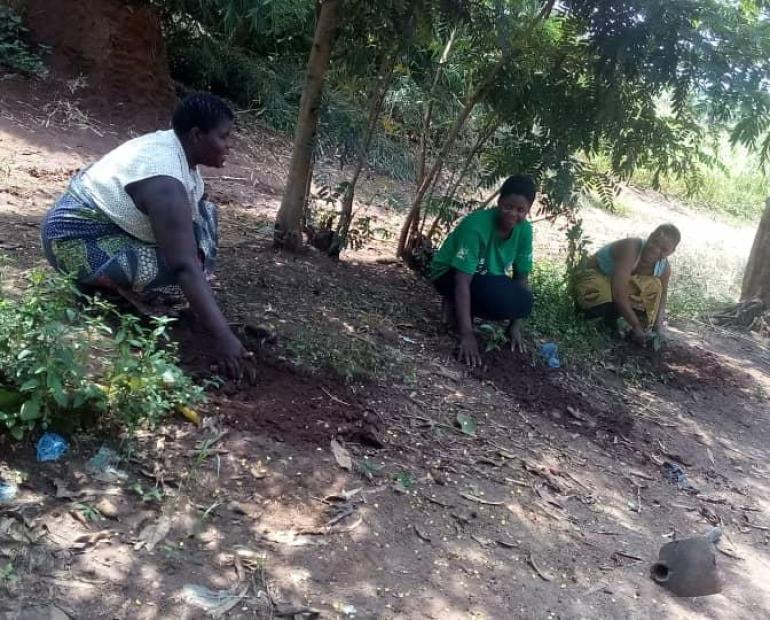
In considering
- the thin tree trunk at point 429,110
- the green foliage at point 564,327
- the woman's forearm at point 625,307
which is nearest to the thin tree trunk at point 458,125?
the thin tree trunk at point 429,110

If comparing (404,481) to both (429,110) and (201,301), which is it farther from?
(429,110)

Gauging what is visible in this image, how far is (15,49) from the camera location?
7301mm

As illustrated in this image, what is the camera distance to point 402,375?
3865 millimetres

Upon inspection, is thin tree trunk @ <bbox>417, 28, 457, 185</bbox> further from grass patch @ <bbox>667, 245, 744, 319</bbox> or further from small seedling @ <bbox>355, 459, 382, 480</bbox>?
grass patch @ <bbox>667, 245, 744, 319</bbox>

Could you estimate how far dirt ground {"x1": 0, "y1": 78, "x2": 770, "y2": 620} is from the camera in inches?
89.7

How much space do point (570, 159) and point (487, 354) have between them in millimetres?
1396

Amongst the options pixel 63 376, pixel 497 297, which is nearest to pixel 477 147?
pixel 497 297

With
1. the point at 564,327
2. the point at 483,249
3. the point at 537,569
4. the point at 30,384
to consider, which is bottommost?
the point at 537,569

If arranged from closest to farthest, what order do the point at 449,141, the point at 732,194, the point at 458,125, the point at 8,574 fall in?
the point at 8,574, the point at 458,125, the point at 449,141, the point at 732,194

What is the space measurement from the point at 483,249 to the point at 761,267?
4031mm

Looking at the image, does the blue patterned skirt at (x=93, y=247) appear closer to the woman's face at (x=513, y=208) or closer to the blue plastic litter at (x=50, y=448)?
the blue plastic litter at (x=50, y=448)

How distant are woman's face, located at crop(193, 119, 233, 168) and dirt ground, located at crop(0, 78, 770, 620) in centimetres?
81

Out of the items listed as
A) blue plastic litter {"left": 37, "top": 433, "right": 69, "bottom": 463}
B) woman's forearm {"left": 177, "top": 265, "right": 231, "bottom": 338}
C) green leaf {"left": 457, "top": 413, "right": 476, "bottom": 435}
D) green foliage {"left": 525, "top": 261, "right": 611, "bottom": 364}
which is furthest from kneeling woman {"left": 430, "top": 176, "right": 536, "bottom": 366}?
blue plastic litter {"left": 37, "top": 433, "right": 69, "bottom": 463}

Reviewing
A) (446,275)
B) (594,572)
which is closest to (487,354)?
(446,275)
